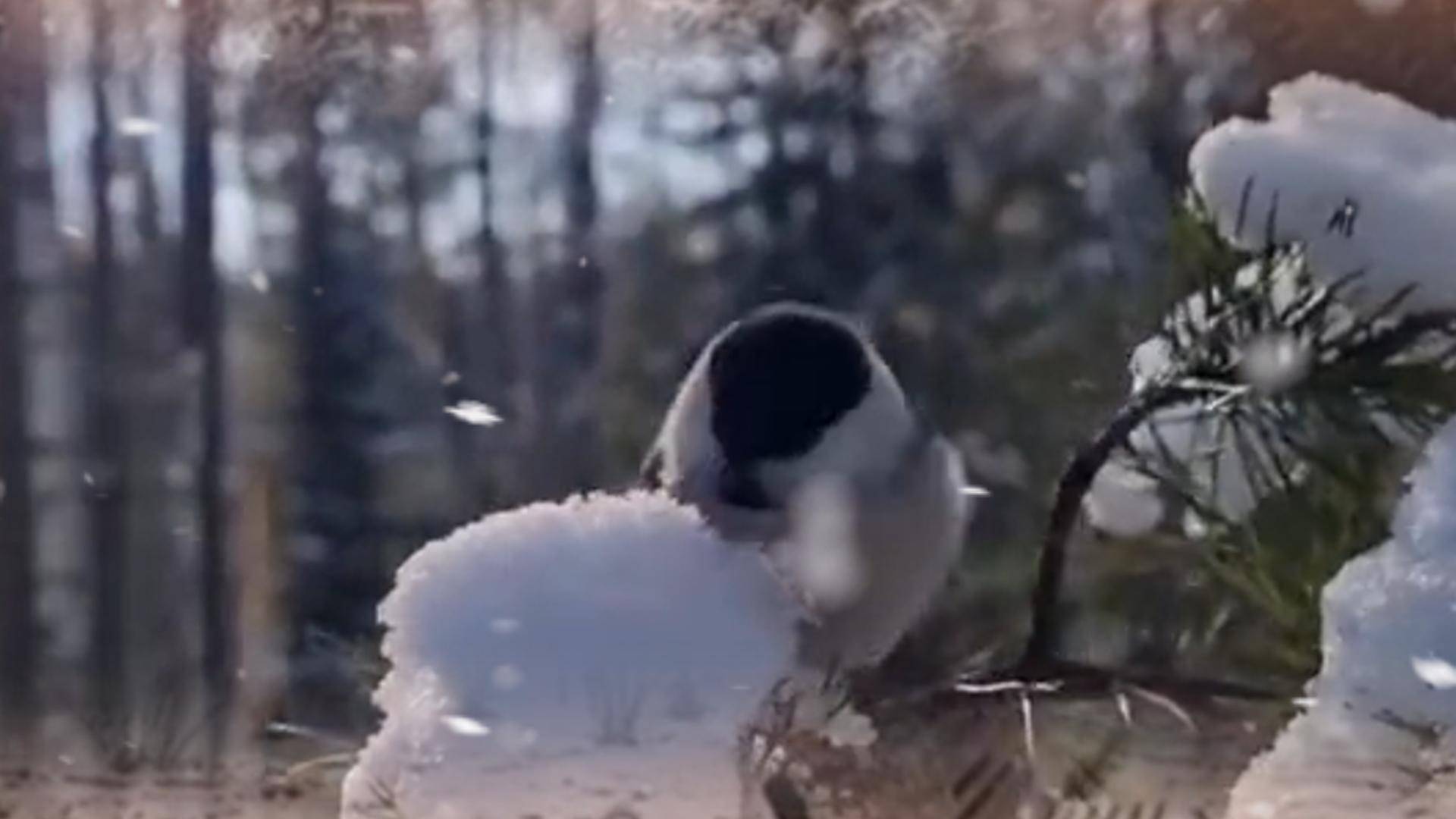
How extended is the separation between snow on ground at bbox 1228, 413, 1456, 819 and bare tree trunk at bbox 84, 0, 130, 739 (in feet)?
1.61

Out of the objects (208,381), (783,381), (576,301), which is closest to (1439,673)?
(783,381)

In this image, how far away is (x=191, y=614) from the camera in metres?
0.79

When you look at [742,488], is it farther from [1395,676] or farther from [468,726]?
[1395,676]

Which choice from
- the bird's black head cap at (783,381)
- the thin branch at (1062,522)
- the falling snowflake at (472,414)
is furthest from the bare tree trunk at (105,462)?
the thin branch at (1062,522)

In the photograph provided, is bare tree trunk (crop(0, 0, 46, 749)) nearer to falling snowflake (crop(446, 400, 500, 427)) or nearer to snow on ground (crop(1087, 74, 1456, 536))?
falling snowflake (crop(446, 400, 500, 427))

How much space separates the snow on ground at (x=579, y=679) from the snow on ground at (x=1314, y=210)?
177mm

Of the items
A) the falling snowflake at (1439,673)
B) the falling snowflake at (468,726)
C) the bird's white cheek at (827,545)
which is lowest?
the falling snowflake at (468,726)

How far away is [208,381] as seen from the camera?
80 cm

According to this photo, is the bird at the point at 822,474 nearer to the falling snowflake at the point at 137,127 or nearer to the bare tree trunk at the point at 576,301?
the bare tree trunk at the point at 576,301

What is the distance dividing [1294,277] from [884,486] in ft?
0.57

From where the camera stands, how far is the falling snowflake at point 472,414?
0.78 m

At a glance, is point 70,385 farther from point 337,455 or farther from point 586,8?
point 586,8

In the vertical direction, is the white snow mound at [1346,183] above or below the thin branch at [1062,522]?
above

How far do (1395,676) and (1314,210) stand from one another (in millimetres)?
177
